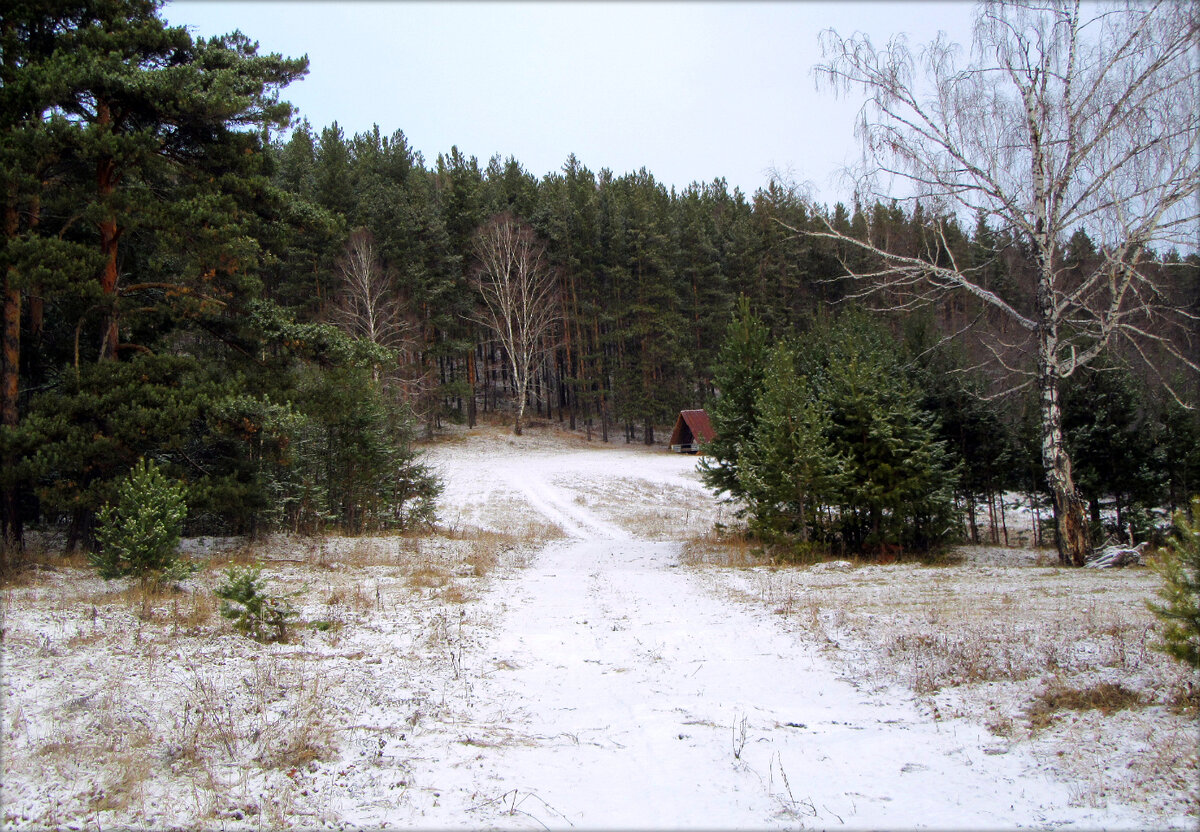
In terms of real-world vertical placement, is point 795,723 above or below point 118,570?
below

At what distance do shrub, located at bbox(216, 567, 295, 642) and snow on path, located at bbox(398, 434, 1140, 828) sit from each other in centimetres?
209

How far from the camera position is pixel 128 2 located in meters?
11.6

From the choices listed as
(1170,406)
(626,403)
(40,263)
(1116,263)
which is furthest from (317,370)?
(626,403)

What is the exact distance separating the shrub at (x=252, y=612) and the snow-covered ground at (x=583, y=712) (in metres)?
0.23

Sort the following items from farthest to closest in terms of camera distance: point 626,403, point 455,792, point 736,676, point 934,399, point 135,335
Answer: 1. point 626,403
2. point 934,399
3. point 135,335
4. point 736,676
5. point 455,792

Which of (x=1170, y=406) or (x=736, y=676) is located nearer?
(x=736, y=676)

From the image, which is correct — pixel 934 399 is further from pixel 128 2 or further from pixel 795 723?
pixel 128 2

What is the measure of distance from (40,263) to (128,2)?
18.0 feet

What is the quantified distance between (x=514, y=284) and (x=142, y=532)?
3730 centimetres

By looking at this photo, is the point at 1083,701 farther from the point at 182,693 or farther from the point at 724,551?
the point at 724,551

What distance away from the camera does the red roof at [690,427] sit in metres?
43.3

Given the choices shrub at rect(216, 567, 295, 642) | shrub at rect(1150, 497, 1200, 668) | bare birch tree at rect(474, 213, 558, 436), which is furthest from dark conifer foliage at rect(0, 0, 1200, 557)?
bare birch tree at rect(474, 213, 558, 436)

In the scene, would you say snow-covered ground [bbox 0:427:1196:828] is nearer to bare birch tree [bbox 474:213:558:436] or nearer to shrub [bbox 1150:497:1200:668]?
shrub [bbox 1150:497:1200:668]

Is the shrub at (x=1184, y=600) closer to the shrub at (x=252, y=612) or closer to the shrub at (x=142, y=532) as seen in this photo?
the shrub at (x=252, y=612)
